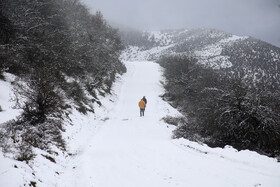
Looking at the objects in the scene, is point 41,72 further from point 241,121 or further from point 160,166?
point 241,121

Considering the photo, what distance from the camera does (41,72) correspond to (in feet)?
25.1

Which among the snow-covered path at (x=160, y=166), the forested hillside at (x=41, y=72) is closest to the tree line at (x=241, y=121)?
the snow-covered path at (x=160, y=166)

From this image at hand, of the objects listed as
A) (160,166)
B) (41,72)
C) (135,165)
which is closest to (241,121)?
(160,166)

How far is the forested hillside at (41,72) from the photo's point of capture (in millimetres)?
6680

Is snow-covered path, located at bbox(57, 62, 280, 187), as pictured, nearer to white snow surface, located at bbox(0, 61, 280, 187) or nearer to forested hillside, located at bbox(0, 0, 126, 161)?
white snow surface, located at bbox(0, 61, 280, 187)

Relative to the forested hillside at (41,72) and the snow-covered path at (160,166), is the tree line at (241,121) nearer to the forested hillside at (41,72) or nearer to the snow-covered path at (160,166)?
the snow-covered path at (160,166)

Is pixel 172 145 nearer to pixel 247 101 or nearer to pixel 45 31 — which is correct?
pixel 247 101

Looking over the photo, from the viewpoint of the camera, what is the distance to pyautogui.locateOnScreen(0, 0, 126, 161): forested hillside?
668cm

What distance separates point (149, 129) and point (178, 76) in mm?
18314

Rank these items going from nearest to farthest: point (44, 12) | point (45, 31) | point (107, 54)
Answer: point (45, 31), point (44, 12), point (107, 54)

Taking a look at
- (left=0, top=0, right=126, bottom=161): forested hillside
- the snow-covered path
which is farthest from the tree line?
(left=0, top=0, right=126, bottom=161): forested hillside

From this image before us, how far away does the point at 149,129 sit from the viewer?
12328 mm

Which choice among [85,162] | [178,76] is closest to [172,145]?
[85,162]

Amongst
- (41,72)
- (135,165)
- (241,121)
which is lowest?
(135,165)
